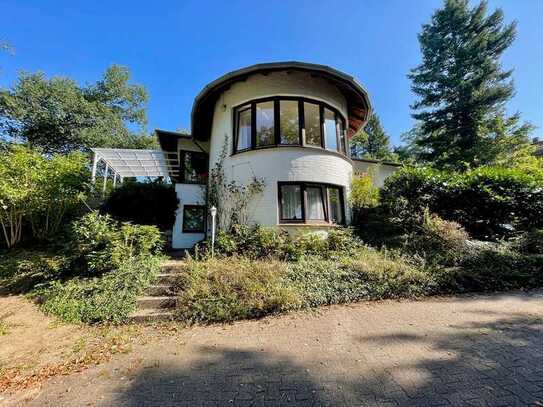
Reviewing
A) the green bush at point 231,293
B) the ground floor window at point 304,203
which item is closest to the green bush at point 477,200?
the ground floor window at point 304,203

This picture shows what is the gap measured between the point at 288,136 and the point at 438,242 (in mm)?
5574

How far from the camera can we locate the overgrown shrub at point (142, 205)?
10.9 meters

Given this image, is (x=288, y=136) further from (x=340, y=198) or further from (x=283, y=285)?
(x=283, y=285)

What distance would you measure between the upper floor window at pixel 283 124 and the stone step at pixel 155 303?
5.48 metres

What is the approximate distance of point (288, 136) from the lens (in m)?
8.68

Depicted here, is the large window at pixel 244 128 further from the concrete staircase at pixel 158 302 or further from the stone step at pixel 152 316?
the stone step at pixel 152 316

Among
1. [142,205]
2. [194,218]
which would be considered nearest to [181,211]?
[194,218]

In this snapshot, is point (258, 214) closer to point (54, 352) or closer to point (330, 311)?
point (330, 311)

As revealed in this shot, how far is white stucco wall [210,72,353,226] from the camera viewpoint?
27.2ft

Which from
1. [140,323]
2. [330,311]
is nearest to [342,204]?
→ [330,311]

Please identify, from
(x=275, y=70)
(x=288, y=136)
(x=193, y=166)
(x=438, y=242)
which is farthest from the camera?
(x=193, y=166)

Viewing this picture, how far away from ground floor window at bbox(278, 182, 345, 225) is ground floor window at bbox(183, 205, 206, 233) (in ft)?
15.6

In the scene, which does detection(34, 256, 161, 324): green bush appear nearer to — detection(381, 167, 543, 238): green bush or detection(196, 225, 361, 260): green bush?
detection(196, 225, 361, 260): green bush

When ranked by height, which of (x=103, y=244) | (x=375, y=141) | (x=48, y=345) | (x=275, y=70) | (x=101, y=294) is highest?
(x=375, y=141)
